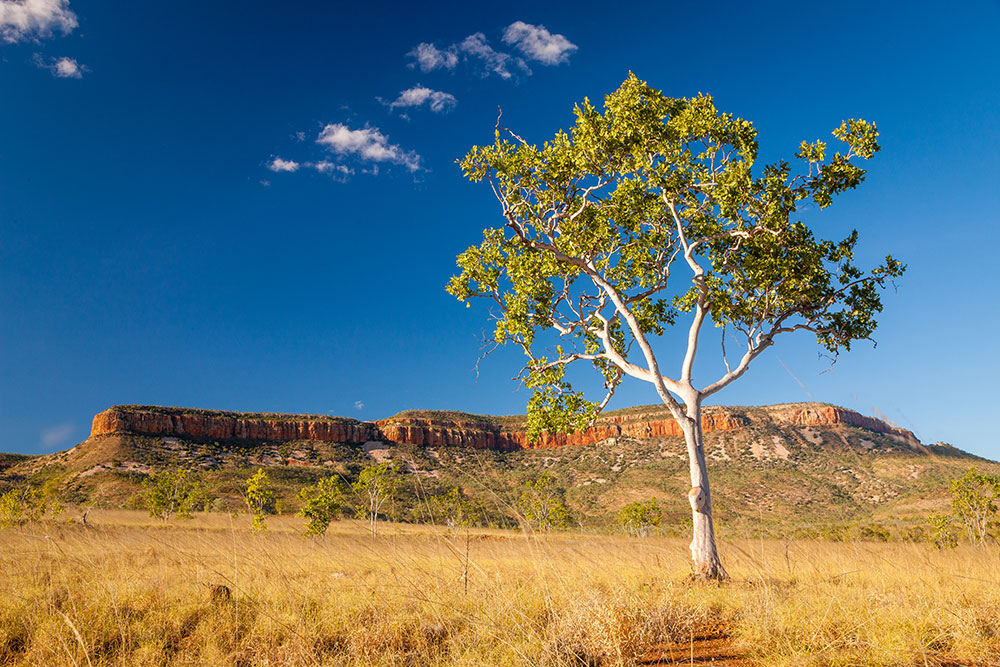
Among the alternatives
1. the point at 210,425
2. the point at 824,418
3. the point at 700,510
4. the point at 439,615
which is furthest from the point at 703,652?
the point at 210,425

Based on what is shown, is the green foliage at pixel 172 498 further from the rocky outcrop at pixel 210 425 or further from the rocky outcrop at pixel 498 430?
the rocky outcrop at pixel 498 430

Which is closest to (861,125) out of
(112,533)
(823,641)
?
(823,641)

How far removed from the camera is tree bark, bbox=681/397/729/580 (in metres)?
7.84

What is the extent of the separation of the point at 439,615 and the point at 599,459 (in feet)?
276

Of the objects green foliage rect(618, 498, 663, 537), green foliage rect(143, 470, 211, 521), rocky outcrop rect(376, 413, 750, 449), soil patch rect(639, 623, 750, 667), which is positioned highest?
rocky outcrop rect(376, 413, 750, 449)

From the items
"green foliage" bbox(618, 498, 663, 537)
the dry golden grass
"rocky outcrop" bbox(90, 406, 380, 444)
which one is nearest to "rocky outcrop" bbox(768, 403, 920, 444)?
"green foliage" bbox(618, 498, 663, 537)

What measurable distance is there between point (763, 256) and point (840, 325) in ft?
8.95

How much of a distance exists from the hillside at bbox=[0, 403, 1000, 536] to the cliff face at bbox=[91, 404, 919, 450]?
26 centimetres

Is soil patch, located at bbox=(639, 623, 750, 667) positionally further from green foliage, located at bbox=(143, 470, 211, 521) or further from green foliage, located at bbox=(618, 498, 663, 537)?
green foliage, located at bbox=(143, 470, 211, 521)

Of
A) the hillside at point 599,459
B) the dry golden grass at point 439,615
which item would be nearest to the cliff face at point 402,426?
the hillside at point 599,459

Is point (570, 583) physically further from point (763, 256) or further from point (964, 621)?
point (763, 256)

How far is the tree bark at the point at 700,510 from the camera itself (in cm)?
784

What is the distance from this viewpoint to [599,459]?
84125 mm

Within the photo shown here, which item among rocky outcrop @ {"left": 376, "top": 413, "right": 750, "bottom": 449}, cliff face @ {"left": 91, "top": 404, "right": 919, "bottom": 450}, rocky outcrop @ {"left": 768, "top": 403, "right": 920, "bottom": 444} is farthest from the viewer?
rocky outcrop @ {"left": 376, "top": 413, "right": 750, "bottom": 449}
